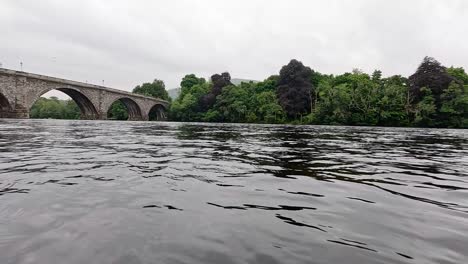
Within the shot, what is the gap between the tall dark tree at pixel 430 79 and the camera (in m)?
46.1

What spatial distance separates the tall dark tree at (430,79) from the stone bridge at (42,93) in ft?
196

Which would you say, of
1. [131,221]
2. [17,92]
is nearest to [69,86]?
[17,92]

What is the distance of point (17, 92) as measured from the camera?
4031cm

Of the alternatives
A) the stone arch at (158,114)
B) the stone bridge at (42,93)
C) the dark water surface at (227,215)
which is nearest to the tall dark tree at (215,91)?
the stone bridge at (42,93)

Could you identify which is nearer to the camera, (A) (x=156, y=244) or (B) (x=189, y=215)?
(A) (x=156, y=244)

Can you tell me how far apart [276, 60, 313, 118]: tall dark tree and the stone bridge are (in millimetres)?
38302

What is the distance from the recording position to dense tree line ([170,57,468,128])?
145 ft

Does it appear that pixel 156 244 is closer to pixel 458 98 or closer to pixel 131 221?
pixel 131 221

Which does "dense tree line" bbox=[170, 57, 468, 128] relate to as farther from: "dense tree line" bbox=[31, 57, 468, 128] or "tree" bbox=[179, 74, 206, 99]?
"tree" bbox=[179, 74, 206, 99]

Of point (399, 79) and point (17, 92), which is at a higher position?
point (399, 79)

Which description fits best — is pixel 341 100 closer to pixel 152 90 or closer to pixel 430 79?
pixel 430 79

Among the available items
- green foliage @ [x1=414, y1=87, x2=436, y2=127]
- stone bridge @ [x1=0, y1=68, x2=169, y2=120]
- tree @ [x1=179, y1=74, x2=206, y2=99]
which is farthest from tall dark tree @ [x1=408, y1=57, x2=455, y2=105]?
tree @ [x1=179, y1=74, x2=206, y2=99]

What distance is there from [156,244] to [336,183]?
11.8 ft

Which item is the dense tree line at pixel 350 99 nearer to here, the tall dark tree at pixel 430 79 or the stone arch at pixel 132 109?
the tall dark tree at pixel 430 79
